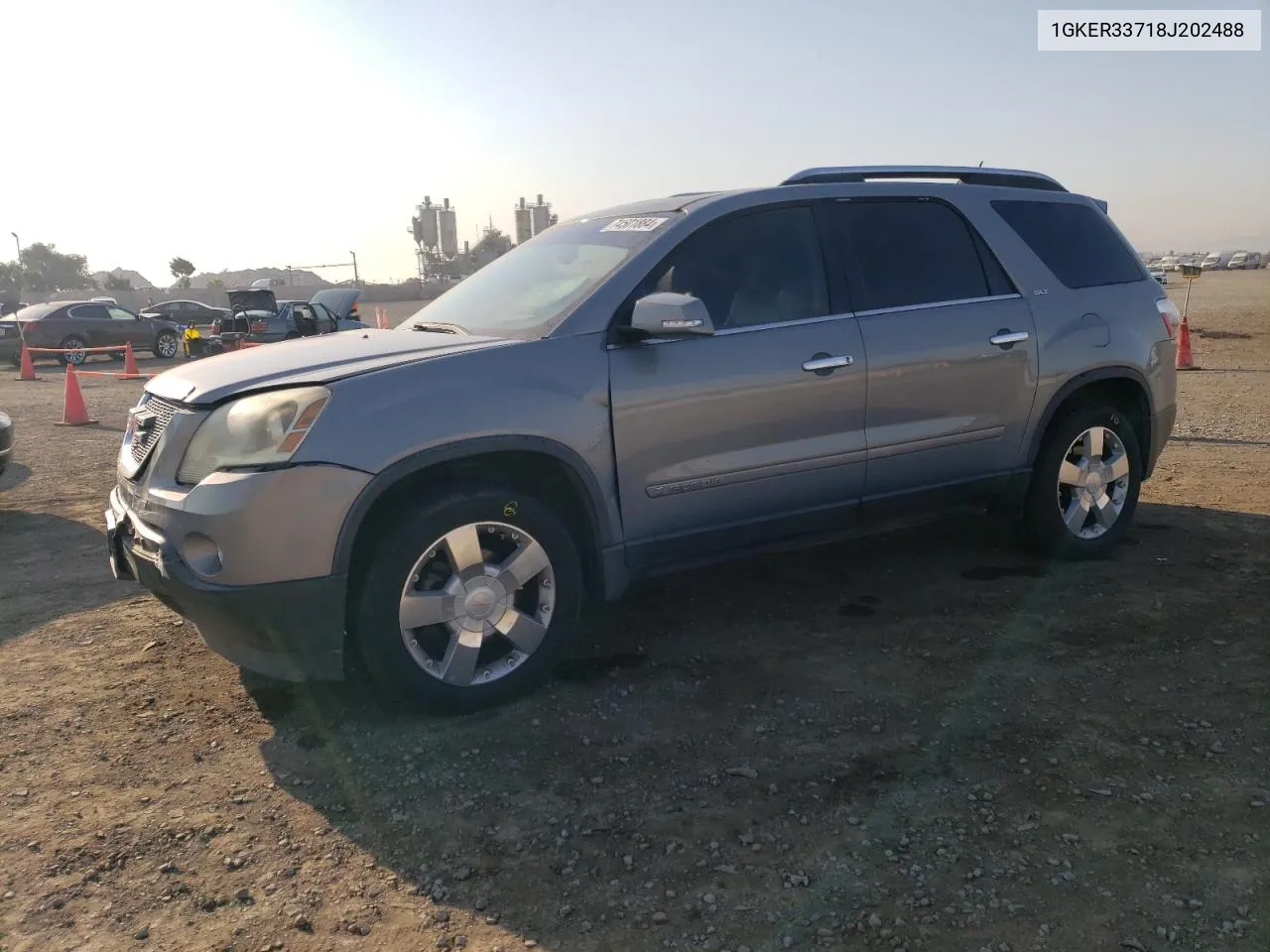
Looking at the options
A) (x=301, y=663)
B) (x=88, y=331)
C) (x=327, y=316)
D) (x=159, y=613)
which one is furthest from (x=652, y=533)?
(x=88, y=331)

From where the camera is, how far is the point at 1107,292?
5242mm

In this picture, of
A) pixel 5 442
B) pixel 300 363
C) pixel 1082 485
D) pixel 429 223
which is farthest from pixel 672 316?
pixel 429 223

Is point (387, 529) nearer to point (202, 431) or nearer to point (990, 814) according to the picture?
point (202, 431)

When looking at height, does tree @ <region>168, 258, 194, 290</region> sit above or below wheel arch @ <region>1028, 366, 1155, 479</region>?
above

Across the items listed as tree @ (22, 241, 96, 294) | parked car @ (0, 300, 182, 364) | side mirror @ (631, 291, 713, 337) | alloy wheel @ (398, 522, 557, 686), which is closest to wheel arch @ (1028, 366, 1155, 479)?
side mirror @ (631, 291, 713, 337)

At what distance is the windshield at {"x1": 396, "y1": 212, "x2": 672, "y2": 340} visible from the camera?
13.1ft

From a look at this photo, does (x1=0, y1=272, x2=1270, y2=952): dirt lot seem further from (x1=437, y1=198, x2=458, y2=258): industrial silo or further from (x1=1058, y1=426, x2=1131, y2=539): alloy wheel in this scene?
(x1=437, y1=198, x2=458, y2=258): industrial silo

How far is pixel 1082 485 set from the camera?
5199 mm

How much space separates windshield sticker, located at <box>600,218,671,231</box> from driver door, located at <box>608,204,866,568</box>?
18 cm

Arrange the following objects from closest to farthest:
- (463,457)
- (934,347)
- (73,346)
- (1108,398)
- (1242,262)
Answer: (463,457) → (934,347) → (1108,398) → (73,346) → (1242,262)

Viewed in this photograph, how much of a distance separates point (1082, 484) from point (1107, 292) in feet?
3.34

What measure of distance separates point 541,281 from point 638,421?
93 cm

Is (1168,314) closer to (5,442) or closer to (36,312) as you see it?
(5,442)

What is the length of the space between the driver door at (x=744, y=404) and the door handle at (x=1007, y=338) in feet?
2.73
